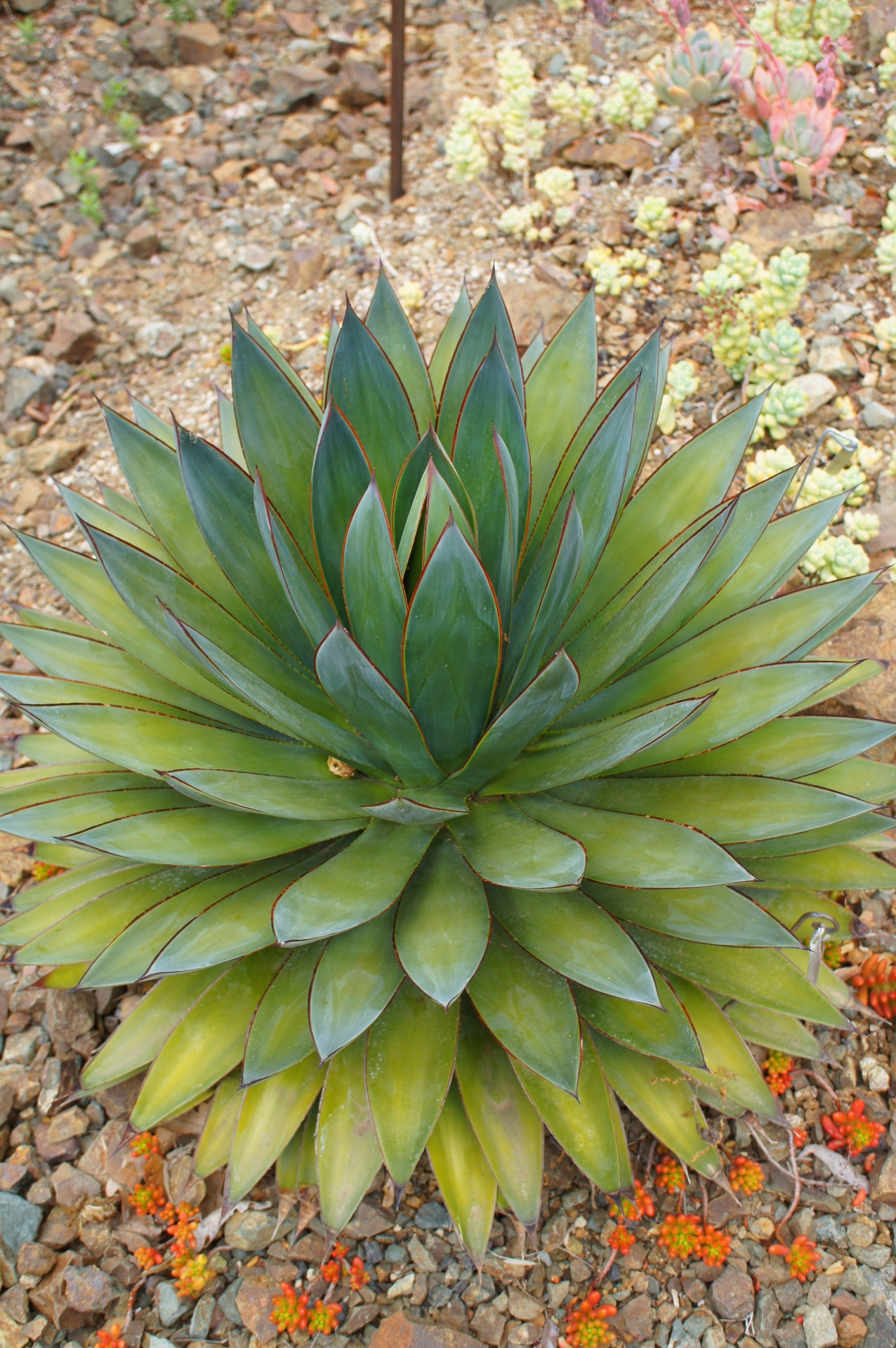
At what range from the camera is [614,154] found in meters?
3.69

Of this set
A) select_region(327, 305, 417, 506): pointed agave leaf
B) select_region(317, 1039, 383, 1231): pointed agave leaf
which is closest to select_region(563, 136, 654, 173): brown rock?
select_region(327, 305, 417, 506): pointed agave leaf

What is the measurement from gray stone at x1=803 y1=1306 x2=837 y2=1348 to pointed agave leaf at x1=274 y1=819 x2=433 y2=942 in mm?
1123

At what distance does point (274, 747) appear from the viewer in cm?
186

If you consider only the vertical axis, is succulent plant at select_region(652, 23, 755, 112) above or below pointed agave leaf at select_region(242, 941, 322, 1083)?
above

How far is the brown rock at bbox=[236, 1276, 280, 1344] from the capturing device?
179cm

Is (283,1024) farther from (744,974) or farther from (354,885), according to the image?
(744,974)

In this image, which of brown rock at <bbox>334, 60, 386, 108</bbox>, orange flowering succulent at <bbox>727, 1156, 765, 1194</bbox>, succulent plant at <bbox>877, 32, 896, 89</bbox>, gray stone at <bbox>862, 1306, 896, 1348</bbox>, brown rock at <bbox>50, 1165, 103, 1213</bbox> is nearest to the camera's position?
gray stone at <bbox>862, 1306, 896, 1348</bbox>

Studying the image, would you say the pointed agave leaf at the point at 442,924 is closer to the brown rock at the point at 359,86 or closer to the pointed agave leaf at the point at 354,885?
the pointed agave leaf at the point at 354,885

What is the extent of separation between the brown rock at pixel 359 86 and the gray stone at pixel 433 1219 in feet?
14.3

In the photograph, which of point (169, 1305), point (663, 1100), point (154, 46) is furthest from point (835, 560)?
point (154, 46)

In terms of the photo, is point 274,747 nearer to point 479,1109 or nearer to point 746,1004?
point 479,1109

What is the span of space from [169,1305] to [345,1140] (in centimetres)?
56

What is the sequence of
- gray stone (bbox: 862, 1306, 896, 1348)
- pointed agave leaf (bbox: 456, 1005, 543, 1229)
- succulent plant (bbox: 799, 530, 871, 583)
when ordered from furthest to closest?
succulent plant (bbox: 799, 530, 871, 583)
gray stone (bbox: 862, 1306, 896, 1348)
pointed agave leaf (bbox: 456, 1005, 543, 1229)

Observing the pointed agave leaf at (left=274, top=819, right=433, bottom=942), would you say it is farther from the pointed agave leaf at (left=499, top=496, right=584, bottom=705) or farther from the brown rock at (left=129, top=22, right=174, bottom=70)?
the brown rock at (left=129, top=22, right=174, bottom=70)
